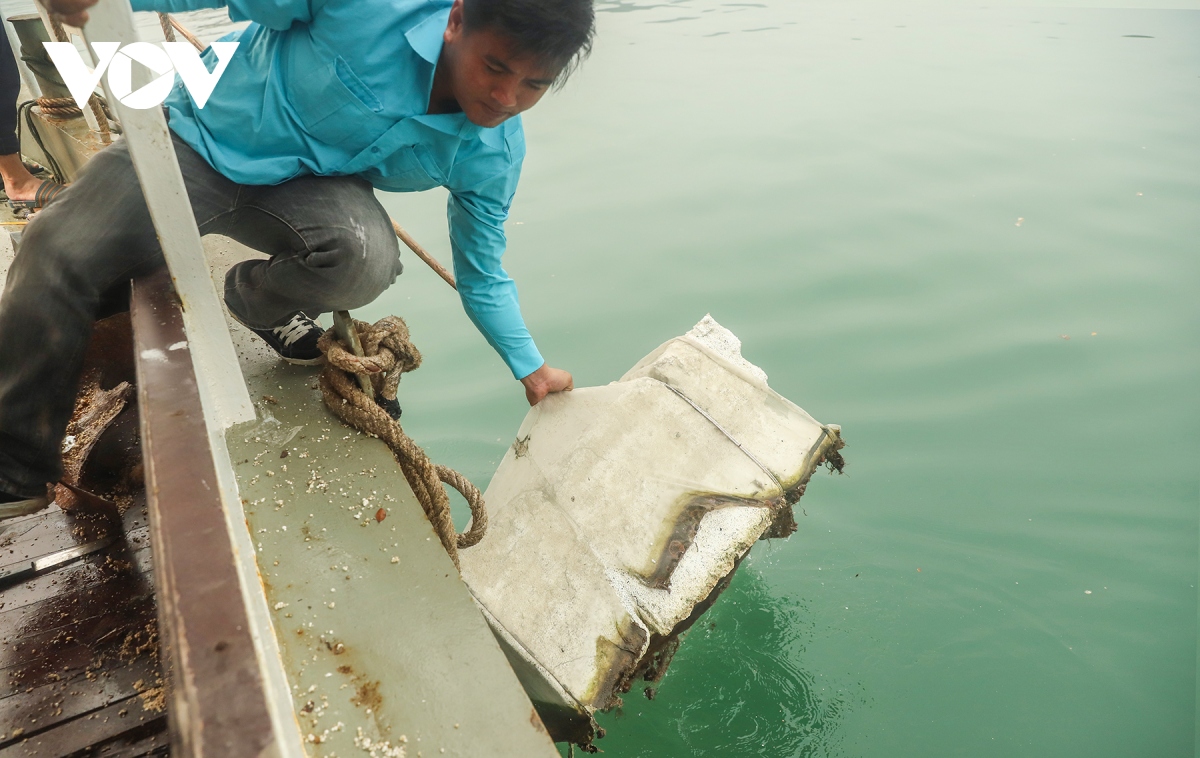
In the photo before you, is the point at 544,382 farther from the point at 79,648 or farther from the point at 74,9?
the point at 74,9

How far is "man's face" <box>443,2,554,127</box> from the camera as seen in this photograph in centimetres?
146

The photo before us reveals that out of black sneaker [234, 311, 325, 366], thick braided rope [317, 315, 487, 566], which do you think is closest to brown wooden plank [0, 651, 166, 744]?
thick braided rope [317, 315, 487, 566]

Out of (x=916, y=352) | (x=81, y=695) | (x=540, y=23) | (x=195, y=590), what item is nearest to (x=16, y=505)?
(x=81, y=695)

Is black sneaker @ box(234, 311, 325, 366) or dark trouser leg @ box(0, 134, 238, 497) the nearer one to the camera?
dark trouser leg @ box(0, 134, 238, 497)

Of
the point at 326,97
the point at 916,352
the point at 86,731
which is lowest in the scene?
the point at 916,352

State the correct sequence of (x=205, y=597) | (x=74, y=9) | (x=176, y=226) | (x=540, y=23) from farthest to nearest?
(x=540, y=23) → (x=176, y=226) → (x=74, y=9) → (x=205, y=597)

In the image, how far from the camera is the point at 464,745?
1.16 m

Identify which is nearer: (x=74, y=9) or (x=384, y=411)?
(x=74, y=9)

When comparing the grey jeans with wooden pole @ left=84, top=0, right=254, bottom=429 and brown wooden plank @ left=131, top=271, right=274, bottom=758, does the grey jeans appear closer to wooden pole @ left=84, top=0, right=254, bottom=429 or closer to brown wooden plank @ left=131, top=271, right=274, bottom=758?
wooden pole @ left=84, top=0, right=254, bottom=429

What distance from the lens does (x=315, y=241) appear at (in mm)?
1623

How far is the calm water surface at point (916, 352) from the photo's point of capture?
2.76 meters

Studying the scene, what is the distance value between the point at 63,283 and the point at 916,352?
158 inches

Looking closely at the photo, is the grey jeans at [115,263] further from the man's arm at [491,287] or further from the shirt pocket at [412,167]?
the man's arm at [491,287]

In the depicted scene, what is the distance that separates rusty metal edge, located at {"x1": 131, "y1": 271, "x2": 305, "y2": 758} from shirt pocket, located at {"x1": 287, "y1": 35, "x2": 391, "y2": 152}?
2.05 feet
